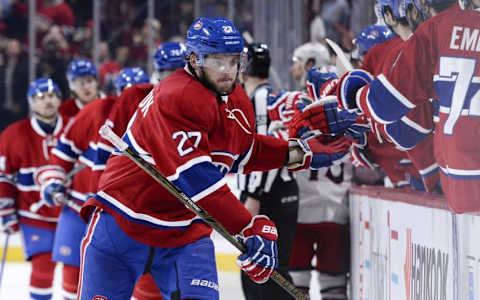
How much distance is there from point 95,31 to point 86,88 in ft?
9.61

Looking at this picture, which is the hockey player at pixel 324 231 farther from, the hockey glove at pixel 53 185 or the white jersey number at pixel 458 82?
the white jersey number at pixel 458 82

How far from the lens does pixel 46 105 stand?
15.9 feet

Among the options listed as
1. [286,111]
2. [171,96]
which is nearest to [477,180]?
[171,96]

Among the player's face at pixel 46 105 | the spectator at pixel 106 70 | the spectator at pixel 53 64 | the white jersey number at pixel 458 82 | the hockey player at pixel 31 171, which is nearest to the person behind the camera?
the white jersey number at pixel 458 82

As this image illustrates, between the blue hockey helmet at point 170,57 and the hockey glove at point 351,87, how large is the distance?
130 cm

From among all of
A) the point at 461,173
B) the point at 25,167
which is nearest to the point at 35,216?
the point at 25,167

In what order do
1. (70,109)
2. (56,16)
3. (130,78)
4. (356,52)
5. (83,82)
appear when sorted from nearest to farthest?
(356,52), (130,78), (83,82), (70,109), (56,16)

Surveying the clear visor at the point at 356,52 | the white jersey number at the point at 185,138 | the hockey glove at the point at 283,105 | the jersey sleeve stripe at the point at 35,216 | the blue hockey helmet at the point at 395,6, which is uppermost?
the blue hockey helmet at the point at 395,6

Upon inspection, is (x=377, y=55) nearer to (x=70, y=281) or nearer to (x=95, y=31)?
(x=70, y=281)

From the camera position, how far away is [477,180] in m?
2.18

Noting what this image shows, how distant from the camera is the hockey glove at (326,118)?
2912 millimetres

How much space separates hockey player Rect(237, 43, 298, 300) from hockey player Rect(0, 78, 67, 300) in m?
1.32

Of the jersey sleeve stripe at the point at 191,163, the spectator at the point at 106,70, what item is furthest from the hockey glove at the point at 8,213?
the spectator at the point at 106,70

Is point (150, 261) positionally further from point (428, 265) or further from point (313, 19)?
point (313, 19)
